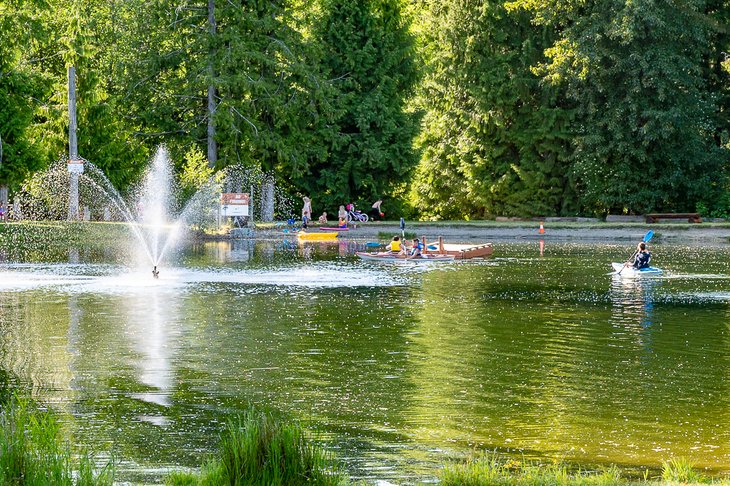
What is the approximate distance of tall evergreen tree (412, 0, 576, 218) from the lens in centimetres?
6306

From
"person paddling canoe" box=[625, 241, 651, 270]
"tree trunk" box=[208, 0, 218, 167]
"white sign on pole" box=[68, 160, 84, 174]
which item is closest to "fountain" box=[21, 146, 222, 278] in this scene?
"tree trunk" box=[208, 0, 218, 167]

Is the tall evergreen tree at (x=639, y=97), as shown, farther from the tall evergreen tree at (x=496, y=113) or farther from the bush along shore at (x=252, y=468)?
the bush along shore at (x=252, y=468)

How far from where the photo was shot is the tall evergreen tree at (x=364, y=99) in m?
62.7

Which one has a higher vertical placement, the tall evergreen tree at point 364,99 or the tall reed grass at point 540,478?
the tall evergreen tree at point 364,99

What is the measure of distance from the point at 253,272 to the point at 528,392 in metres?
19.2

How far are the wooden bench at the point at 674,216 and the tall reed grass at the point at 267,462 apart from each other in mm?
49000

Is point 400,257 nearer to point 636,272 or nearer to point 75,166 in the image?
point 636,272

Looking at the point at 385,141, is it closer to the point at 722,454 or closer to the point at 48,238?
the point at 48,238

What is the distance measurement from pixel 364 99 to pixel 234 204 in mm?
14000

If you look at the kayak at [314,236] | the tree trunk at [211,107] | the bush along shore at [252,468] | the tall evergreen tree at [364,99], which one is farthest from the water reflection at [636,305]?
the tall evergreen tree at [364,99]

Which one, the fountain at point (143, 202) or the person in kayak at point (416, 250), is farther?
the fountain at point (143, 202)

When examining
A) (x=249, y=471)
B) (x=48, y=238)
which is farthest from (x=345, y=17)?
(x=249, y=471)

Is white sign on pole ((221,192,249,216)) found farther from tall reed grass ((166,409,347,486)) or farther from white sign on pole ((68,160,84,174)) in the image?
tall reed grass ((166,409,347,486))

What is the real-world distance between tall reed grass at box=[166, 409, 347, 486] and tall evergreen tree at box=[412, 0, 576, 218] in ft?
175
